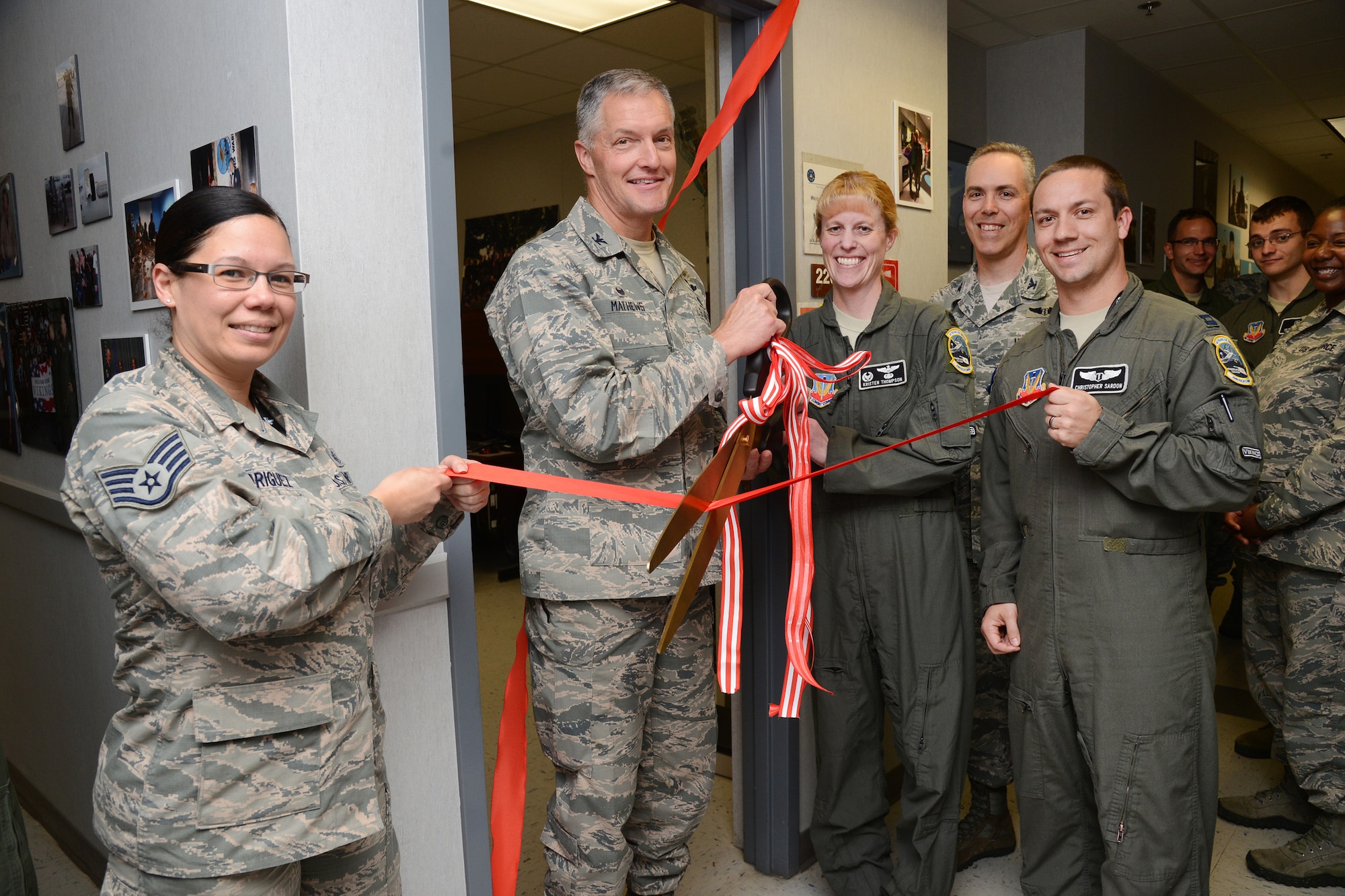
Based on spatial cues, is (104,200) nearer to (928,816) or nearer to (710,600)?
(710,600)

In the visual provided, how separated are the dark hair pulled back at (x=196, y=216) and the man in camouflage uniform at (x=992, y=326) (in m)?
1.96

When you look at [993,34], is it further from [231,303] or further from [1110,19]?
[231,303]

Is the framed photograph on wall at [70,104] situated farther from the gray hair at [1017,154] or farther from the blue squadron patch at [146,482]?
the gray hair at [1017,154]

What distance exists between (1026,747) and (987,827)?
2.64ft

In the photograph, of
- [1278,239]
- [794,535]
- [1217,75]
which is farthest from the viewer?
[1217,75]

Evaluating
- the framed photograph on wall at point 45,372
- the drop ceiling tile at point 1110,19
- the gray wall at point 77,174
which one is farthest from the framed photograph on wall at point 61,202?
the drop ceiling tile at point 1110,19

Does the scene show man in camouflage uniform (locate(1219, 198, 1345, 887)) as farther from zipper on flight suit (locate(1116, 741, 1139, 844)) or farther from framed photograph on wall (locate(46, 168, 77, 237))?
framed photograph on wall (locate(46, 168, 77, 237))

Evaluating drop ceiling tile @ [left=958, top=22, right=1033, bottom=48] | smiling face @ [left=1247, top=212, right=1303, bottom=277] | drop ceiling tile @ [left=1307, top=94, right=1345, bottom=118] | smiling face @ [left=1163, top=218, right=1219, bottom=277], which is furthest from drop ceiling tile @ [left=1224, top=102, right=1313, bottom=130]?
smiling face @ [left=1247, top=212, right=1303, bottom=277]

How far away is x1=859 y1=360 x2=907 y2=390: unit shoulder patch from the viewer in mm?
2250

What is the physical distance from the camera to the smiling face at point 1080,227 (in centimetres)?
194

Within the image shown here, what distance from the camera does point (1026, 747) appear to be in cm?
204

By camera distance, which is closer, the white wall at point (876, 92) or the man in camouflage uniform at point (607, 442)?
the man in camouflage uniform at point (607, 442)

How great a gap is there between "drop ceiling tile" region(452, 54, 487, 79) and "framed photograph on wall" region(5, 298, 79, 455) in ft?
11.8

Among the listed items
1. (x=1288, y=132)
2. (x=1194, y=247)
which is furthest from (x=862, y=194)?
(x=1288, y=132)
